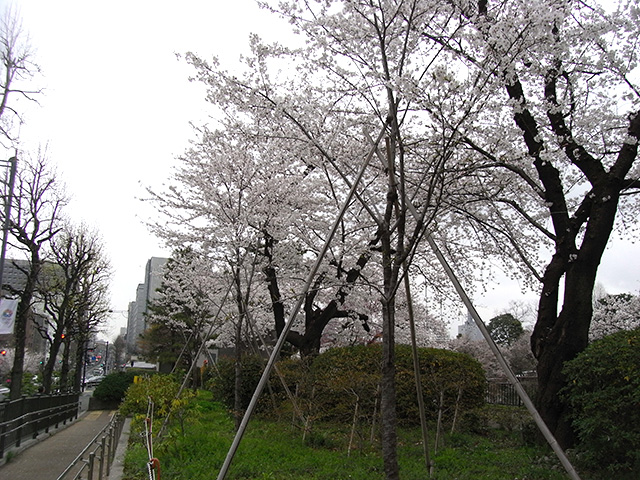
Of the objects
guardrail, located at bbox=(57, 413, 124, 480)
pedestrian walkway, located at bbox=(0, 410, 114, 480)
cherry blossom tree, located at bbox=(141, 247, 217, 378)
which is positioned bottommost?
pedestrian walkway, located at bbox=(0, 410, 114, 480)

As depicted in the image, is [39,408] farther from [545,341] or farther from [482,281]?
[545,341]

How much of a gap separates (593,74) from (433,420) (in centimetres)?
727

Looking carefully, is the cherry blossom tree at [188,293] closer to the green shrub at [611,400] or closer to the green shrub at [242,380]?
the green shrub at [242,380]

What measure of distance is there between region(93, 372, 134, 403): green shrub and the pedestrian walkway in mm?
9290

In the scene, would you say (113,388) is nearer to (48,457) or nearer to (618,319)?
(48,457)

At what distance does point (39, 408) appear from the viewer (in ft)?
52.2

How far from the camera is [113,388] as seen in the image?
27.5 meters

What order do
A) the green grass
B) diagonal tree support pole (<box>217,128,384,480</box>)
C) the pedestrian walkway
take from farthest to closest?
the pedestrian walkway, the green grass, diagonal tree support pole (<box>217,128,384,480</box>)

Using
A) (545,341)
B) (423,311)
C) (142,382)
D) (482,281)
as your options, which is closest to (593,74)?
(545,341)

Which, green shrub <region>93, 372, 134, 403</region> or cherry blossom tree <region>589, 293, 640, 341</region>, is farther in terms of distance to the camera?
green shrub <region>93, 372, 134, 403</region>

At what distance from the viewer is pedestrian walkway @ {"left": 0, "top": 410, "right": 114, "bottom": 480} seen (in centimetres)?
1023

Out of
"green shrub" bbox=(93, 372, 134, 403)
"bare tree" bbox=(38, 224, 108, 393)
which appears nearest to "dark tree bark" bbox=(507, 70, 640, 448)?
"bare tree" bbox=(38, 224, 108, 393)

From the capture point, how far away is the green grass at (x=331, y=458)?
6.80 meters

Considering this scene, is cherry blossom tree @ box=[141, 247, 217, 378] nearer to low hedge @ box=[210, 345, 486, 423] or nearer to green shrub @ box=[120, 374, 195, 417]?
green shrub @ box=[120, 374, 195, 417]
